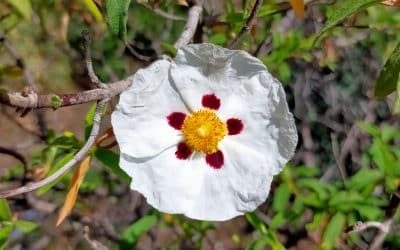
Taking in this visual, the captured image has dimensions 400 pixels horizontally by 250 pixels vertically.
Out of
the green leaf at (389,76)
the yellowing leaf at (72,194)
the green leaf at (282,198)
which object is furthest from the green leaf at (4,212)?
the green leaf at (389,76)

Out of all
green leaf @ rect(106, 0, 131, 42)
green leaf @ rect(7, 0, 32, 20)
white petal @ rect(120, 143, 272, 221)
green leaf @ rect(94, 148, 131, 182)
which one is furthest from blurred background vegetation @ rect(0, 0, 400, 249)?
green leaf @ rect(7, 0, 32, 20)

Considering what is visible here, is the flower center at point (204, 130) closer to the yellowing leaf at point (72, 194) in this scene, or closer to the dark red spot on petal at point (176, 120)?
the dark red spot on petal at point (176, 120)

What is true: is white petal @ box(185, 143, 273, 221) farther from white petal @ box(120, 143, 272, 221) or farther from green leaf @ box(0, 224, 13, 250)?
green leaf @ box(0, 224, 13, 250)

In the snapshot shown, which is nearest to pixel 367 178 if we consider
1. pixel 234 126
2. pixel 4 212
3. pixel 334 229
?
pixel 334 229

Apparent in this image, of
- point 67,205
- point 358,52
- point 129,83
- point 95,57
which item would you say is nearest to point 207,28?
point 129,83

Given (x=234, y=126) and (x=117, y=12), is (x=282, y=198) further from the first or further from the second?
(x=117, y=12)

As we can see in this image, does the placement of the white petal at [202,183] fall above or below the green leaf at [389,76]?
below
